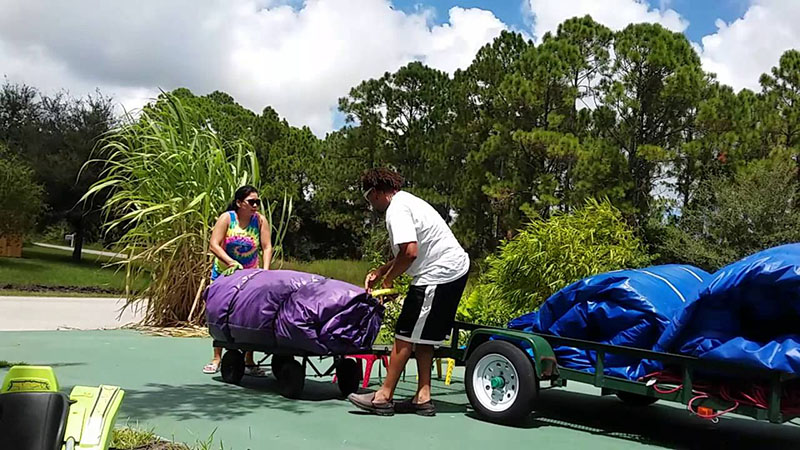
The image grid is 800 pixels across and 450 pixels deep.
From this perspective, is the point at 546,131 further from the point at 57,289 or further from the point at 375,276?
the point at 375,276

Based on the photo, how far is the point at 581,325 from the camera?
5.31m

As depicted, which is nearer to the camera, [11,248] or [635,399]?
[635,399]

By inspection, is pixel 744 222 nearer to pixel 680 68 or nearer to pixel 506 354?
pixel 680 68

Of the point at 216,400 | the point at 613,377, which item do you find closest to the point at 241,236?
the point at 216,400

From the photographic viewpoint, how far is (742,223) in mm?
18781

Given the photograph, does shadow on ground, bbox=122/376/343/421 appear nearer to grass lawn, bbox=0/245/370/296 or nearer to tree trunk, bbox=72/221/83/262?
grass lawn, bbox=0/245/370/296

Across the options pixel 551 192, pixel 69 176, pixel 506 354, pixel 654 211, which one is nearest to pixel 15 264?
pixel 69 176

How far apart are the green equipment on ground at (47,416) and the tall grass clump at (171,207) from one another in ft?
24.0

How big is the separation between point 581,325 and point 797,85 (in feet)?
77.4

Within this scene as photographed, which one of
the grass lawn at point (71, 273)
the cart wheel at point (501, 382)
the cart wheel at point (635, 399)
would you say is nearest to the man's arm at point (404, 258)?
the cart wheel at point (501, 382)

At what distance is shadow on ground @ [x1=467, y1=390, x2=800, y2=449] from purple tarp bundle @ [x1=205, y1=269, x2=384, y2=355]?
3.57 feet

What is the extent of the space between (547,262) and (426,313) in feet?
16.1

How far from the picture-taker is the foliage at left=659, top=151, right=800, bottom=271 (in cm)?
1858

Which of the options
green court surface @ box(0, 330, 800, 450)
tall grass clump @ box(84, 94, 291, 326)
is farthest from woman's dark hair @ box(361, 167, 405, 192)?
tall grass clump @ box(84, 94, 291, 326)
